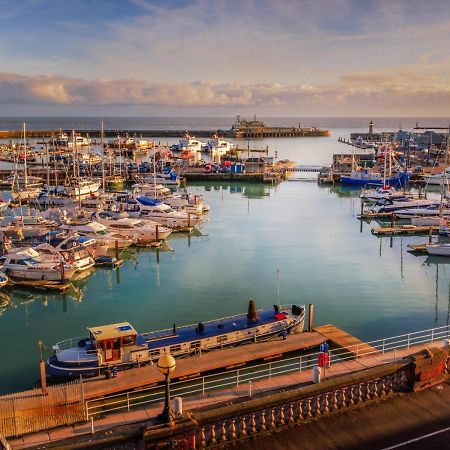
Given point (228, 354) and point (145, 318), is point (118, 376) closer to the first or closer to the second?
point (228, 354)

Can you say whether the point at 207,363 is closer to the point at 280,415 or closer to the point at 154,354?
the point at 154,354

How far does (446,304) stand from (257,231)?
939 inches

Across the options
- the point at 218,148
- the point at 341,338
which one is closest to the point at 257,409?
the point at 341,338

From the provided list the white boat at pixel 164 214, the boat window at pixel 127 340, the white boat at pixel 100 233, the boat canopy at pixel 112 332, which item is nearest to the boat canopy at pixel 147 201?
the white boat at pixel 164 214

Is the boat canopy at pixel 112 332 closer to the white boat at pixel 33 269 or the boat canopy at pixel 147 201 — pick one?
the white boat at pixel 33 269

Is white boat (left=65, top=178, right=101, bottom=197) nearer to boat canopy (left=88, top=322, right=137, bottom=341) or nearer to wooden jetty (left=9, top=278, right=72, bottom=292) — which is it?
wooden jetty (left=9, top=278, right=72, bottom=292)

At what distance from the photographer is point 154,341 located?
971 inches

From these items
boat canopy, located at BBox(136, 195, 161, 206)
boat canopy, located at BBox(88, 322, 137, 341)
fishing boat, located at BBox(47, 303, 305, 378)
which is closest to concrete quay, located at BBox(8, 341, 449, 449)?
fishing boat, located at BBox(47, 303, 305, 378)

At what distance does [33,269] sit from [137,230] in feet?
43.1

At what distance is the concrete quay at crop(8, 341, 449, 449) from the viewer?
41.0 feet

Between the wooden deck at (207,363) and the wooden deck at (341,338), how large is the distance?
1.95ft

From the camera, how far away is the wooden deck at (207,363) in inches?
849

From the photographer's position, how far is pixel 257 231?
54.7m

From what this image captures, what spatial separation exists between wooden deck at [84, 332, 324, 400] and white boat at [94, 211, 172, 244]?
25312 mm
